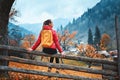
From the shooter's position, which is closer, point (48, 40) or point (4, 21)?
point (48, 40)

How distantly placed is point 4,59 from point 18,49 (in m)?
0.63

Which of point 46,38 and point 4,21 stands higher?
point 4,21

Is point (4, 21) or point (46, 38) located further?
point (4, 21)

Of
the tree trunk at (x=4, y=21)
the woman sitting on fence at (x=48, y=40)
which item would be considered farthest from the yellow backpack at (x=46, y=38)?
the tree trunk at (x=4, y=21)

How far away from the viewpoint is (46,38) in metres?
10.8

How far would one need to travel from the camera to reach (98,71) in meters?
11.1

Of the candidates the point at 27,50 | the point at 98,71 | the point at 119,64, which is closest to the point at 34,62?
the point at 27,50

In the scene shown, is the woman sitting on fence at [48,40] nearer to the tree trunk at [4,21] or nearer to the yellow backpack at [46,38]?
the yellow backpack at [46,38]

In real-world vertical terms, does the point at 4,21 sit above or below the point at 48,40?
above

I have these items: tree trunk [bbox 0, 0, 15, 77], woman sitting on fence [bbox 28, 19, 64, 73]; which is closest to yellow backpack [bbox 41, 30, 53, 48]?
woman sitting on fence [bbox 28, 19, 64, 73]

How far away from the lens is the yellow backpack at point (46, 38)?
35.5 ft

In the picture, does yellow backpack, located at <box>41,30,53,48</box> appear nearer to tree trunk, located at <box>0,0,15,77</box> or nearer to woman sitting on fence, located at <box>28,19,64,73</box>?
woman sitting on fence, located at <box>28,19,64,73</box>

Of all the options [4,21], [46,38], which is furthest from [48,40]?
[4,21]

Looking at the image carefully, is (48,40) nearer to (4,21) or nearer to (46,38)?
(46,38)
